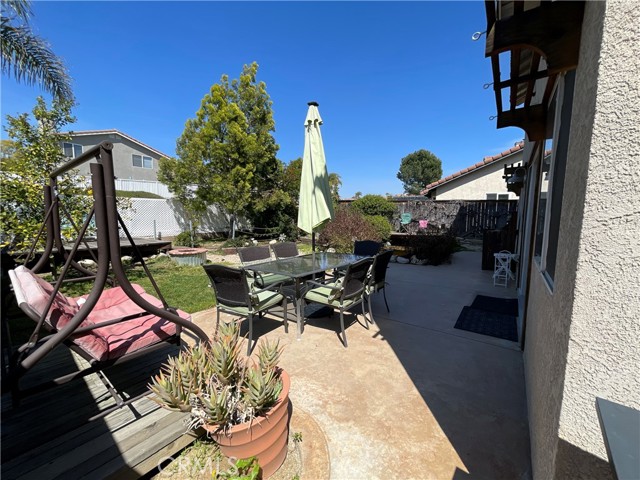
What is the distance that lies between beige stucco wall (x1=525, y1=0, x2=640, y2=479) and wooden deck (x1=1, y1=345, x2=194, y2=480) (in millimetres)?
2229

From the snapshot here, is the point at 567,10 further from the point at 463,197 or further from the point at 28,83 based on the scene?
the point at 463,197

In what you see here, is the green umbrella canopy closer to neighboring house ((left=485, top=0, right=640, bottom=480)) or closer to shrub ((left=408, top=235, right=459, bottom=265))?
neighboring house ((left=485, top=0, right=640, bottom=480))

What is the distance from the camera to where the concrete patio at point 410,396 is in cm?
198

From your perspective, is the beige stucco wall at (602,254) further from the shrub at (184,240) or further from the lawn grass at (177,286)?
the shrub at (184,240)

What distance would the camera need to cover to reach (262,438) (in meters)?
1.78

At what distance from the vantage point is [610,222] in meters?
0.98

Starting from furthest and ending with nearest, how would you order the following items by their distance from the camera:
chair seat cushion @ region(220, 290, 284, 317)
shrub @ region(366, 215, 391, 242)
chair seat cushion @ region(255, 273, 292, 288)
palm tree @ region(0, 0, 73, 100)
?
A: 1. shrub @ region(366, 215, 391, 242)
2. palm tree @ region(0, 0, 73, 100)
3. chair seat cushion @ region(255, 273, 292, 288)
4. chair seat cushion @ region(220, 290, 284, 317)

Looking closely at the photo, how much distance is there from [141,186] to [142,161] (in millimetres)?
4400

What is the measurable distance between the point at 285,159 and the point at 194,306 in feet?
38.8

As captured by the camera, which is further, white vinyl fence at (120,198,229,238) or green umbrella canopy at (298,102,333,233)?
white vinyl fence at (120,198,229,238)

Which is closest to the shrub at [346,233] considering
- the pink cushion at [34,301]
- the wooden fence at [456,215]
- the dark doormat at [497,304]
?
the wooden fence at [456,215]

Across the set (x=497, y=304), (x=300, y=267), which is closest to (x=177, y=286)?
(x=300, y=267)

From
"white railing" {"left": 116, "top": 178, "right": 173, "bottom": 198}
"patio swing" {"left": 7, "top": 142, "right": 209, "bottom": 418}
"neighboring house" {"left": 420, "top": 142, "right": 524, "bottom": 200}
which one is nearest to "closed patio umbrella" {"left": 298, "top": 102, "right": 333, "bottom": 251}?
"patio swing" {"left": 7, "top": 142, "right": 209, "bottom": 418}

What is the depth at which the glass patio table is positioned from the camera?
402 cm
